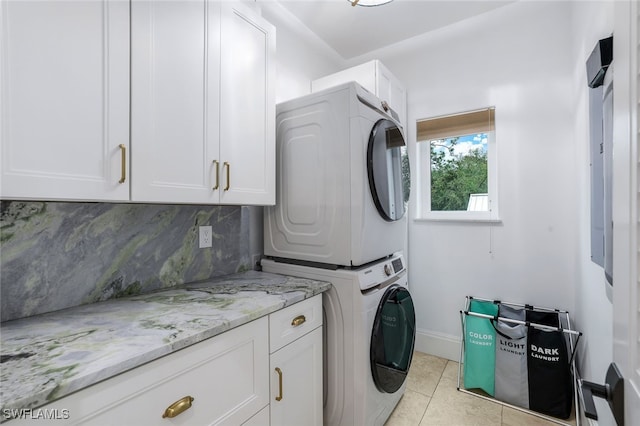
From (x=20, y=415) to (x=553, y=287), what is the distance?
2.78 meters

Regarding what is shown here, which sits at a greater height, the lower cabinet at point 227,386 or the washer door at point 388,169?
the washer door at point 388,169

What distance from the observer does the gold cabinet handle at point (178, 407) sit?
2.68ft

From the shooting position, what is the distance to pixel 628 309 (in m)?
0.53


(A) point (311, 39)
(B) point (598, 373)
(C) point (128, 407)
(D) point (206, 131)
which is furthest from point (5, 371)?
(A) point (311, 39)

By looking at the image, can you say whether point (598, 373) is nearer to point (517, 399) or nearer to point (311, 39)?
point (517, 399)

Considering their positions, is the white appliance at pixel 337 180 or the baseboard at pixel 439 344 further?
the baseboard at pixel 439 344

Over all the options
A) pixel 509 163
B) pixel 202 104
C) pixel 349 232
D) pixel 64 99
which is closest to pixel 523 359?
pixel 509 163

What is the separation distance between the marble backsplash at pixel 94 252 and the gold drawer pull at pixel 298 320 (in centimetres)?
66

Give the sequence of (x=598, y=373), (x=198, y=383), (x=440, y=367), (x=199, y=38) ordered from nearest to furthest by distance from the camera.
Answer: (x=198, y=383)
(x=199, y=38)
(x=598, y=373)
(x=440, y=367)

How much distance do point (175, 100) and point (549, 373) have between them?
103 inches

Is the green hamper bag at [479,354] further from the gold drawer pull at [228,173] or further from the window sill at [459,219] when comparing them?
the gold drawer pull at [228,173]

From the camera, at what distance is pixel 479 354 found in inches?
80.0

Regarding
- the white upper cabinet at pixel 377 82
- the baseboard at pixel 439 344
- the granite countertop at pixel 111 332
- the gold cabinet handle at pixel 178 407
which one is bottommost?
the baseboard at pixel 439 344

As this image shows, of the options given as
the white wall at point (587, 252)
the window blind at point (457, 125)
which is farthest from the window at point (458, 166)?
the white wall at point (587, 252)
